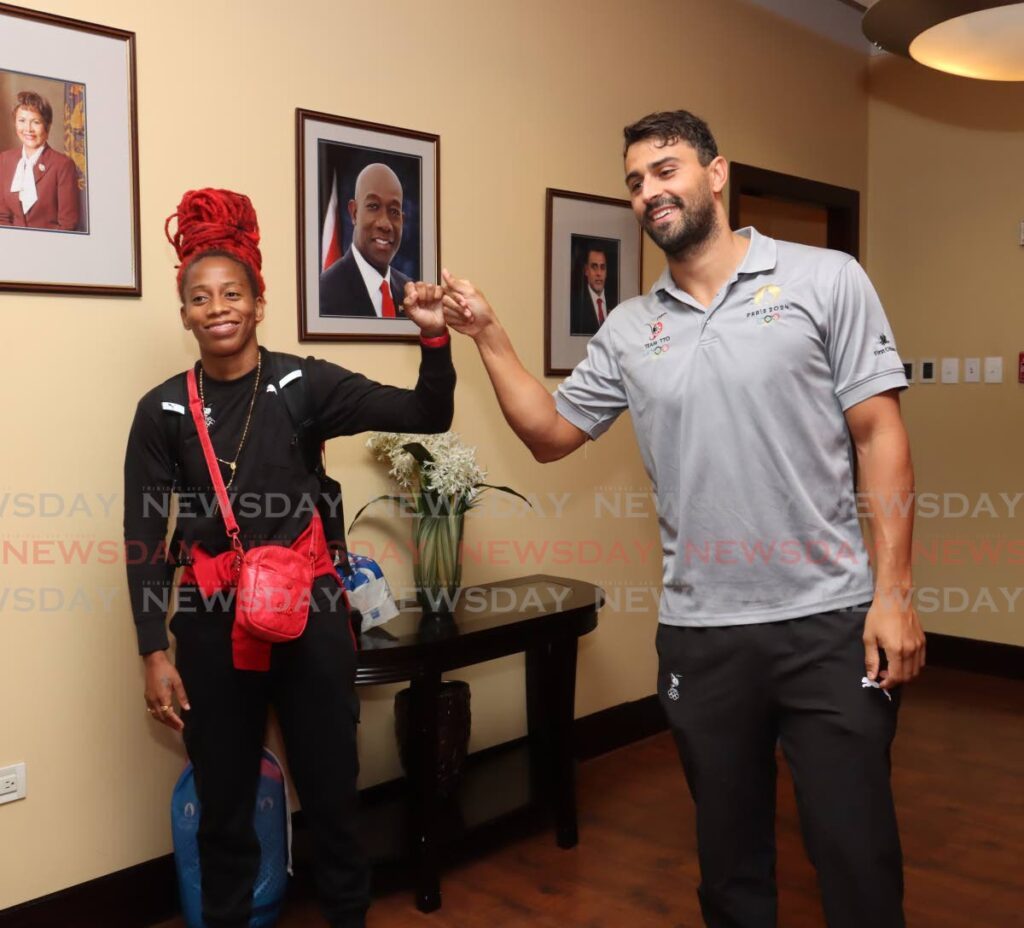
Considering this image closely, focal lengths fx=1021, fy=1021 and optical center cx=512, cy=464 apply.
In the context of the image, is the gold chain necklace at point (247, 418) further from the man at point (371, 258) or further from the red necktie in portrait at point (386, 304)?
the red necktie in portrait at point (386, 304)

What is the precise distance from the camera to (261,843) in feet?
7.95

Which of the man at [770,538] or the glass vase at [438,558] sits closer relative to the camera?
the man at [770,538]

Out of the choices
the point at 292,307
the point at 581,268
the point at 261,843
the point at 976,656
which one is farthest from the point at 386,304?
the point at 976,656

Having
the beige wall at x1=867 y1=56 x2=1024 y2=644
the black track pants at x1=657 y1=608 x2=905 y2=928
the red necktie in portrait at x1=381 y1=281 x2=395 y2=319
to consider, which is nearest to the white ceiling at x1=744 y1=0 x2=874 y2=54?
the beige wall at x1=867 y1=56 x2=1024 y2=644

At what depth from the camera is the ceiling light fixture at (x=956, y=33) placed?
337cm

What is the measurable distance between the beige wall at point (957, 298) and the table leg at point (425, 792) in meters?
3.13

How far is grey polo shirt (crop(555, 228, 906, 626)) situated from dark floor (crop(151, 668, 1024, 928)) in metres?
1.14

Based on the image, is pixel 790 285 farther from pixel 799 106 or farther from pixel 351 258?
pixel 799 106

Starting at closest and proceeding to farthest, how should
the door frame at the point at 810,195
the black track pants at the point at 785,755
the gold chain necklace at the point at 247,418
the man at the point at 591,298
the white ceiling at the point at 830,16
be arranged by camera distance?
the black track pants at the point at 785,755 → the gold chain necklace at the point at 247,418 → the man at the point at 591,298 → the door frame at the point at 810,195 → the white ceiling at the point at 830,16

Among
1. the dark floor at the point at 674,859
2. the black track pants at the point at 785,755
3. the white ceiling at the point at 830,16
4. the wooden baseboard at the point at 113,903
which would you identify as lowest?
the dark floor at the point at 674,859

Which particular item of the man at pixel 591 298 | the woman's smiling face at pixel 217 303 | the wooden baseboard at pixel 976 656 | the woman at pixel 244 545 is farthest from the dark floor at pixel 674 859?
the man at pixel 591 298

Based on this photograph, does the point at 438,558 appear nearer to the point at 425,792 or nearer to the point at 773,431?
the point at 425,792

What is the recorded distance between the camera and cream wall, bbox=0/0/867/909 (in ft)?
7.59

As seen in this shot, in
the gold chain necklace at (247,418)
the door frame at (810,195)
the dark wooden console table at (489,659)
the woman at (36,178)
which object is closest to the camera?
the gold chain necklace at (247,418)
